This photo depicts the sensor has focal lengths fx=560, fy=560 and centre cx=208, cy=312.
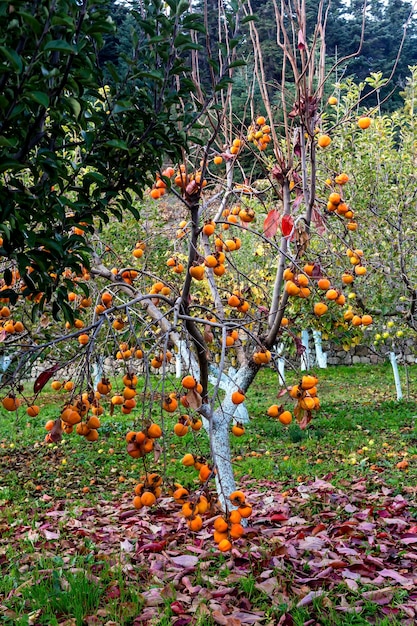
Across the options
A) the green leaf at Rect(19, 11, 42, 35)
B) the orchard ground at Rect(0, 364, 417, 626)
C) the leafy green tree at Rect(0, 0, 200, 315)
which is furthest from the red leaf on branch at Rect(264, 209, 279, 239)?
the green leaf at Rect(19, 11, 42, 35)

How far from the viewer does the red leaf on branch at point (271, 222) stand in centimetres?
243

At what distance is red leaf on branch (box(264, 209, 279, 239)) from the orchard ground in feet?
3.88

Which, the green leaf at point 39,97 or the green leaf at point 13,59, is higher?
the green leaf at point 13,59

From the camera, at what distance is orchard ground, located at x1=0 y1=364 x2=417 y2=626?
2.43 meters

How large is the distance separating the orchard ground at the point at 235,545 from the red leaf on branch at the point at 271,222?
1183mm

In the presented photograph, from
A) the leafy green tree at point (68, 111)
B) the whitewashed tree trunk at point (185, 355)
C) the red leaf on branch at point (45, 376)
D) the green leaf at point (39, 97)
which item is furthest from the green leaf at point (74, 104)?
the whitewashed tree trunk at point (185, 355)

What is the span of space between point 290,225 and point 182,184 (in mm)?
537

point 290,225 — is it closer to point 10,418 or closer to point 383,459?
point 383,459

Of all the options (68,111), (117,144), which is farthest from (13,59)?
(117,144)

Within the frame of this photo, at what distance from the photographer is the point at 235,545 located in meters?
3.20

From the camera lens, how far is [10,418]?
960 cm

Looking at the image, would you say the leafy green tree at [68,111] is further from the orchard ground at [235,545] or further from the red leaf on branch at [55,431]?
the orchard ground at [235,545]

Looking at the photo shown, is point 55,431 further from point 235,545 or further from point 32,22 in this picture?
point 235,545

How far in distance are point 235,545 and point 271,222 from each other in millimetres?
1881
